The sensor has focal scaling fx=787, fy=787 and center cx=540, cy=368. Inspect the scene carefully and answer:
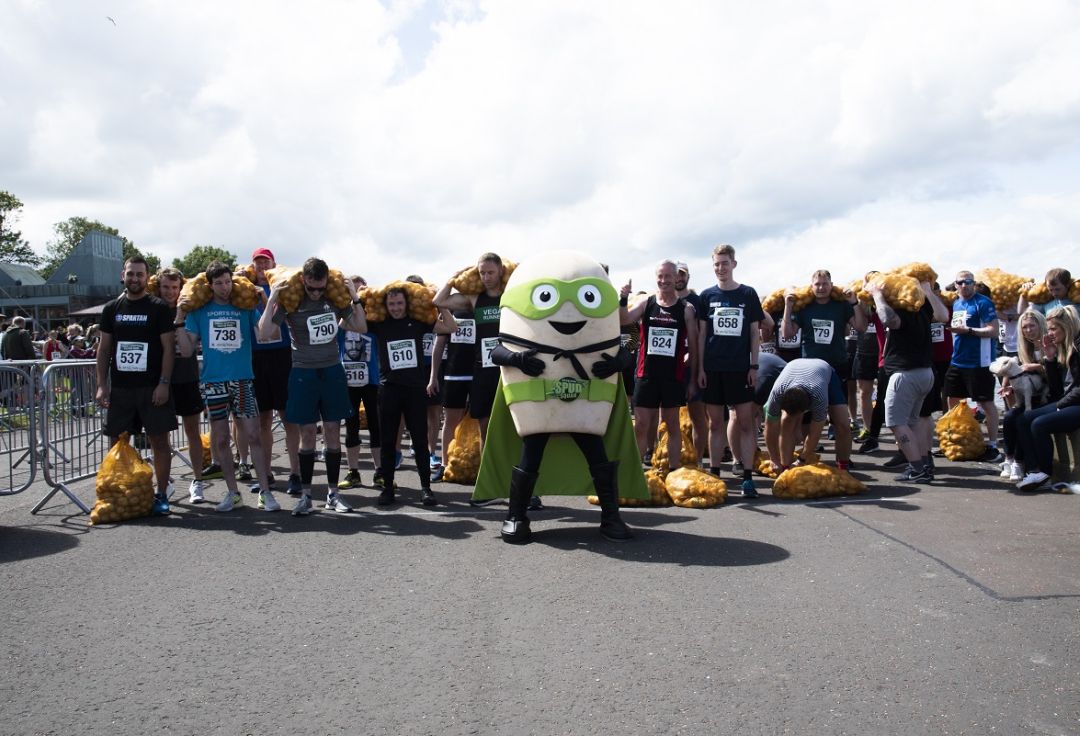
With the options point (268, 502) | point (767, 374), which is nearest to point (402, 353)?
point (268, 502)

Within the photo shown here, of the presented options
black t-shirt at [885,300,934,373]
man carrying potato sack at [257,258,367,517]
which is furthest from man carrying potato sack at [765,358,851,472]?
man carrying potato sack at [257,258,367,517]

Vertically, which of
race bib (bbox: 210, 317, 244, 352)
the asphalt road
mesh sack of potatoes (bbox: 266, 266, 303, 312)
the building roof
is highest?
the building roof

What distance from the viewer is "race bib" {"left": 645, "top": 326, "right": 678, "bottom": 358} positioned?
7051 millimetres

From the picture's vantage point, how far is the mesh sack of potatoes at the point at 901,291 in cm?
737

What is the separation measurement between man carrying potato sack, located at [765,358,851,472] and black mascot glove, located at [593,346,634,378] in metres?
2.61

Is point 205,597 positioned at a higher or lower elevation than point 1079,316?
lower

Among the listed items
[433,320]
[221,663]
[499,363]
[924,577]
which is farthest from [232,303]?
[924,577]

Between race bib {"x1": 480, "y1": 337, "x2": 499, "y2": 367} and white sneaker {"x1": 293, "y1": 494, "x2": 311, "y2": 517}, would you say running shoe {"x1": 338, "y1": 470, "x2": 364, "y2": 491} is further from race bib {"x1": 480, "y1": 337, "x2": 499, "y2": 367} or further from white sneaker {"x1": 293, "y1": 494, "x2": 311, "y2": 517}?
race bib {"x1": 480, "y1": 337, "x2": 499, "y2": 367}

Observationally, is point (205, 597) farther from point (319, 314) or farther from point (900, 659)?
point (900, 659)

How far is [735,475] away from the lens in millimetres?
8102

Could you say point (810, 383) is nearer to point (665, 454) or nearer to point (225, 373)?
point (665, 454)

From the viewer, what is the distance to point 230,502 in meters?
6.67

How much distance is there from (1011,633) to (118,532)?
5.87m

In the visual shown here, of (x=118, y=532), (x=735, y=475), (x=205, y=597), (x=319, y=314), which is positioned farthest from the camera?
(x=735, y=475)
